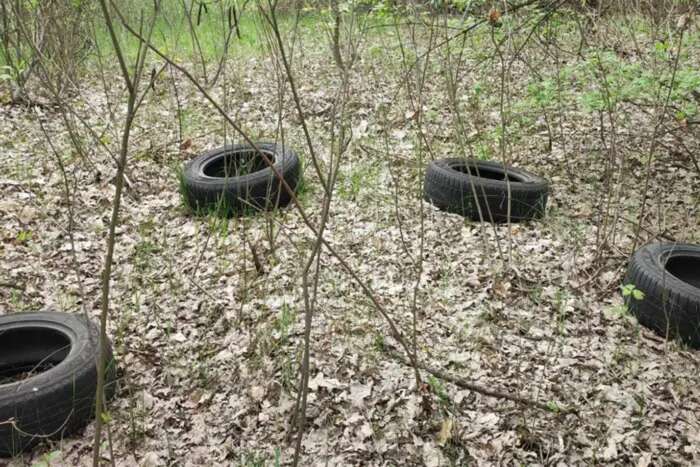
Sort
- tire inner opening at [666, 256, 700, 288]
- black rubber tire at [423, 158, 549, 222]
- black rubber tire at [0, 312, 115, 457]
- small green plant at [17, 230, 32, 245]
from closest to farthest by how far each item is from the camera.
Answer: black rubber tire at [0, 312, 115, 457]
tire inner opening at [666, 256, 700, 288]
small green plant at [17, 230, 32, 245]
black rubber tire at [423, 158, 549, 222]

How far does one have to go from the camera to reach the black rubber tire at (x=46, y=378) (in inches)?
109

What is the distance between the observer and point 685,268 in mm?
4000

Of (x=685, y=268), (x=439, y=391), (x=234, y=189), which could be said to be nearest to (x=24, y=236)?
(x=234, y=189)

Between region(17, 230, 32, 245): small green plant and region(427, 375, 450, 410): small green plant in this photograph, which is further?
region(17, 230, 32, 245): small green plant

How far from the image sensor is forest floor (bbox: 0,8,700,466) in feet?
9.57

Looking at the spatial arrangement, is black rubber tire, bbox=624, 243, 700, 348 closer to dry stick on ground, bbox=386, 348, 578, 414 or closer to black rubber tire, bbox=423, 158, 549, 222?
dry stick on ground, bbox=386, 348, 578, 414

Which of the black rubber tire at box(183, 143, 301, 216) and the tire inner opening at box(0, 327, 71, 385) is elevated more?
the black rubber tire at box(183, 143, 301, 216)

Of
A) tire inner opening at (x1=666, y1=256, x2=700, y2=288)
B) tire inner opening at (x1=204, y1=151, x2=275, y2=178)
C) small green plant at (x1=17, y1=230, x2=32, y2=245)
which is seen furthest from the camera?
tire inner opening at (x1=204, y1=151, x2=275, y2=178)

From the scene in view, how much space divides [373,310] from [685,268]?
2.23m

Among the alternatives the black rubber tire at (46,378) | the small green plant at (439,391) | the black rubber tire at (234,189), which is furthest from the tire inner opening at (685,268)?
the black rubber tire at (46,378)

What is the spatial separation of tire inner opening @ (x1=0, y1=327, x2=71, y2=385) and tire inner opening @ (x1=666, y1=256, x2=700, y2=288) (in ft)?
13.0

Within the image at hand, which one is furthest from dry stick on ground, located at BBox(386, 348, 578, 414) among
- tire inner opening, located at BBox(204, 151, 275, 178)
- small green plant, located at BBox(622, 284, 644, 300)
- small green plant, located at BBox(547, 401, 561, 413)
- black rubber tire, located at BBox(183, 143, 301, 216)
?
tire inner opening, located at BBox(204, 151, 275, 178)

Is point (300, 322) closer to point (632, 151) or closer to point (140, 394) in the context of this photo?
point (140, 394)

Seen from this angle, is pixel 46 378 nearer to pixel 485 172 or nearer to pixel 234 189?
pixel 234 189
